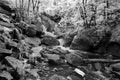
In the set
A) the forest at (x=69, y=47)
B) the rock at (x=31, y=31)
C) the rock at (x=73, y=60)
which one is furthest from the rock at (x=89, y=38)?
the rock at (x=31, y=31)

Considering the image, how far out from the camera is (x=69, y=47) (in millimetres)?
8570

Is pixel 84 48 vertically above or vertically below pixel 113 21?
below

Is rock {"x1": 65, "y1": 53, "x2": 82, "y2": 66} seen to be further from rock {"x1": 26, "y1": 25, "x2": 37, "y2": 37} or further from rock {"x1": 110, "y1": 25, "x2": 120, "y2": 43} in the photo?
rock {"x1": 26, "y1": 25, "x2": 37, "y2": 37}

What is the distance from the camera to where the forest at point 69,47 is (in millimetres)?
3432

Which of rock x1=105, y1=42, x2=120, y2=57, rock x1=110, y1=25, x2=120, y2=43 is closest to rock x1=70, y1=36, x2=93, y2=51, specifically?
rock x1=105, y1=42, x2=120, y2=57

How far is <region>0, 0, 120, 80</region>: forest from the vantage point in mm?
3432

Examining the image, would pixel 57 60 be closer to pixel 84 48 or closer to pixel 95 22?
pixel 84 48

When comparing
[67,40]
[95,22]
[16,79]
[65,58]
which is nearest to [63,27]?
[67,40]

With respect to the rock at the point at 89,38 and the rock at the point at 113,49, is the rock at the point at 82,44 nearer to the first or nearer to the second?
the rock at the point at 89,38

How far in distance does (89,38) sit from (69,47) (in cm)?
158

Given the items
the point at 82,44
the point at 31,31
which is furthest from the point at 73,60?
the point at 31,31

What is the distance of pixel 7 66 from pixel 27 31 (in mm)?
5113

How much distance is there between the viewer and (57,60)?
17.2 feet

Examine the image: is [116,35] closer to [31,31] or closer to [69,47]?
[69,47]
